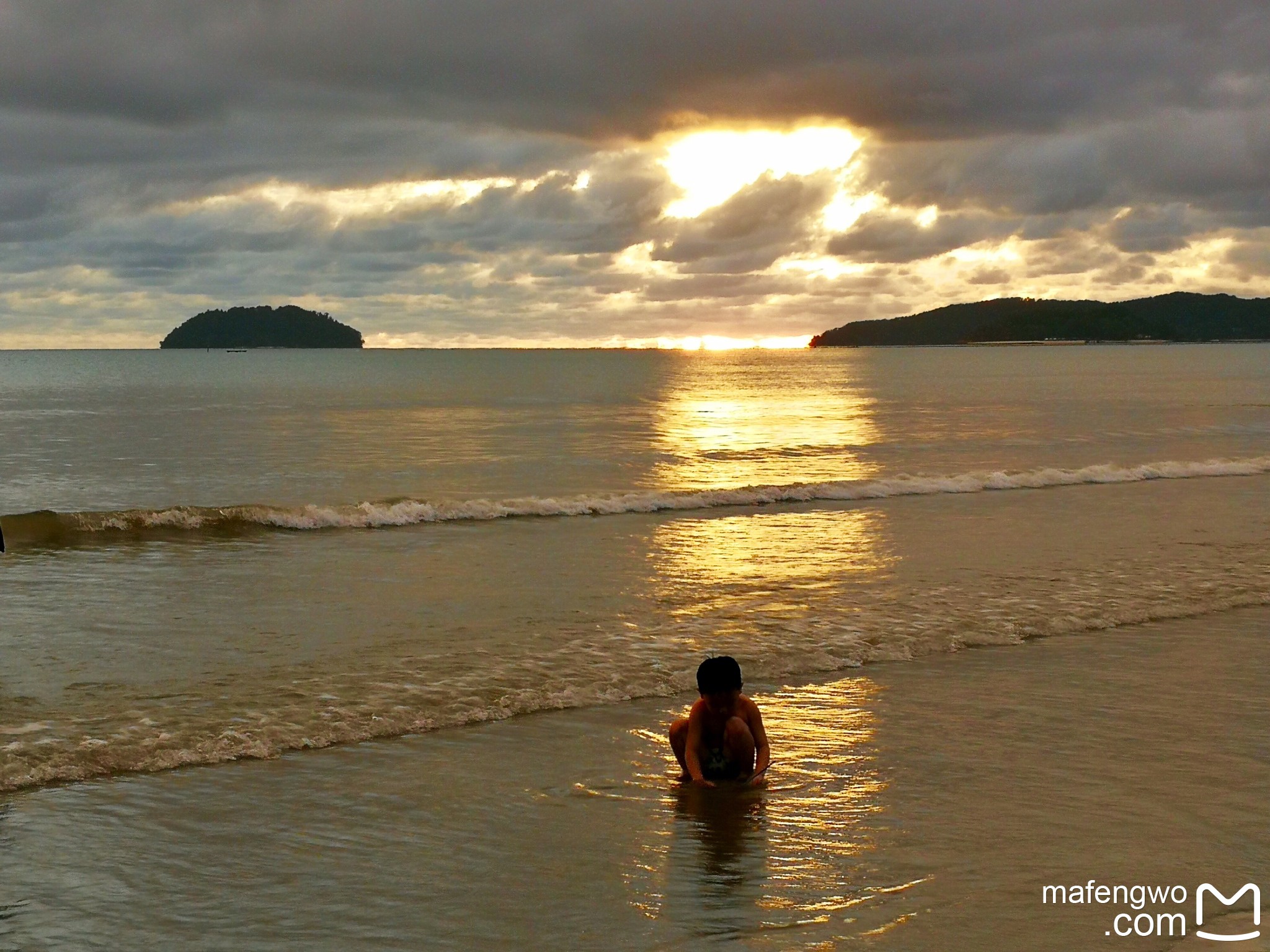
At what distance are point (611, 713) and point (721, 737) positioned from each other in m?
2.09

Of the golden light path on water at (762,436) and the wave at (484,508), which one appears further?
the golden light path on water at (762,436)

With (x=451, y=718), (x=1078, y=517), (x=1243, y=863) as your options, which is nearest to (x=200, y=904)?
(x=451, y=718)

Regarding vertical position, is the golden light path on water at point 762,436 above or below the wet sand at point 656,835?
above

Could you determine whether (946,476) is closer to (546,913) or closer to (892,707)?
(892,707)

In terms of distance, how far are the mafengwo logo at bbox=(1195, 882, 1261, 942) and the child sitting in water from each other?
2813mm

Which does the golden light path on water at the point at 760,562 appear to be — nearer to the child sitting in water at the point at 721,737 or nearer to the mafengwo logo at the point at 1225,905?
the child sitting in water at the point at 721,737

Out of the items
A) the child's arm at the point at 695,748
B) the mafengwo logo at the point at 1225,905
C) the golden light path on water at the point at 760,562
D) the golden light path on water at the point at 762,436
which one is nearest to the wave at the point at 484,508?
the golden light path on water at the point at 760,562

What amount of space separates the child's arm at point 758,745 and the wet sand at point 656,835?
0.17 m

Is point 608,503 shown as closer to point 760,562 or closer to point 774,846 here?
point 760,562

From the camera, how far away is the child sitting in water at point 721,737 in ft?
27.1

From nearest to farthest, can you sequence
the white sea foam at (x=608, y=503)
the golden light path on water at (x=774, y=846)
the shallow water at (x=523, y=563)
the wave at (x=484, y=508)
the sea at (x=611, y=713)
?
the golden light path on water at (x=774, y=846) → the sea at (x=611, y=713) → the shallow water at (x=523, y=563) → the wave at (x=484, y=508) → the white sea foam at (x=608, y=503)

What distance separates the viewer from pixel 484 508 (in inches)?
981

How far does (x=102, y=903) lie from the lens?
6.41m

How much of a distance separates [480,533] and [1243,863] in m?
16.6
